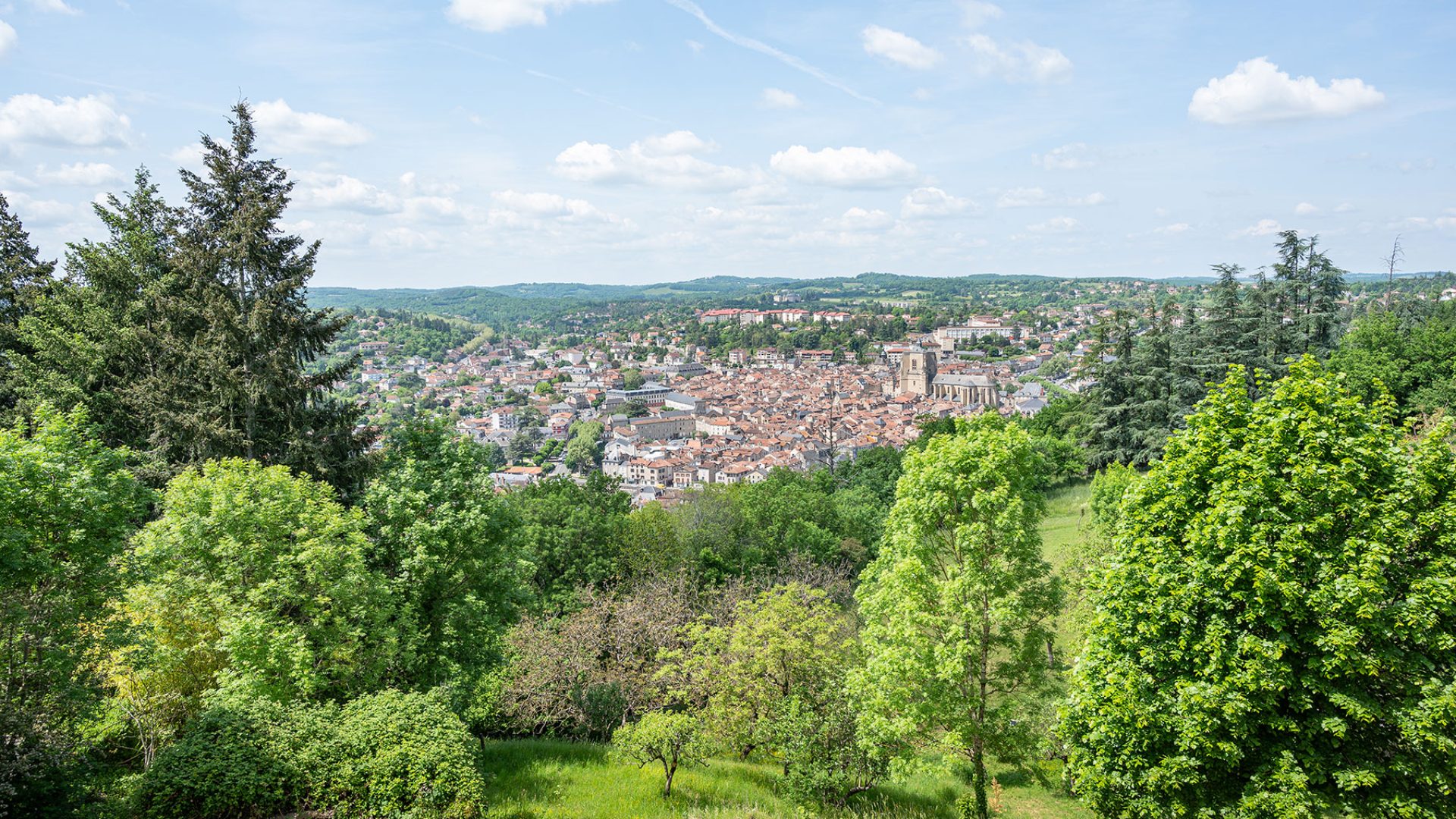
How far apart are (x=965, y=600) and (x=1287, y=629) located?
4221 mm

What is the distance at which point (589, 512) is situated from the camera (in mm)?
30609

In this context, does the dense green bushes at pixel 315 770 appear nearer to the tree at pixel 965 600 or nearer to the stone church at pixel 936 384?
the tree at pixel 965 600

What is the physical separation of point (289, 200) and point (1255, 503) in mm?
22514

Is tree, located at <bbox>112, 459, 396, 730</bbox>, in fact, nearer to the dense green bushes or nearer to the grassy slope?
the dense green bushes

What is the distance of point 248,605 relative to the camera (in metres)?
12.2

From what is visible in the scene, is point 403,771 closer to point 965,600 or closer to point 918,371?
point 965,600

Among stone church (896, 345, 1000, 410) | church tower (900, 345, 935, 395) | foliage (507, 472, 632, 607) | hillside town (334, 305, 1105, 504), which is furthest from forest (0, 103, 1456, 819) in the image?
church tower (900, 345, 935, 395)

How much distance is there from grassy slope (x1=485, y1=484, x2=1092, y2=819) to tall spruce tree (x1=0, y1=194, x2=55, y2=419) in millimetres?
19345

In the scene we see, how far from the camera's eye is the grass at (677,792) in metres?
12.0

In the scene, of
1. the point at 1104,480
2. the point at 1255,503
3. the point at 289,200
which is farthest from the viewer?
the point at 1104,480

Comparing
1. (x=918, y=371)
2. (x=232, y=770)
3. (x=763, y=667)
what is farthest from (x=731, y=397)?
(x=232, y=770)

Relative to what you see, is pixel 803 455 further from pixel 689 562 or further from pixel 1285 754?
pixel 1285 754

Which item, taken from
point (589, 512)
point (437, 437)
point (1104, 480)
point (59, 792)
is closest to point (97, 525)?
point (59, 792)

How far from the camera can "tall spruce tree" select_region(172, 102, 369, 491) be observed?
1883 cm
